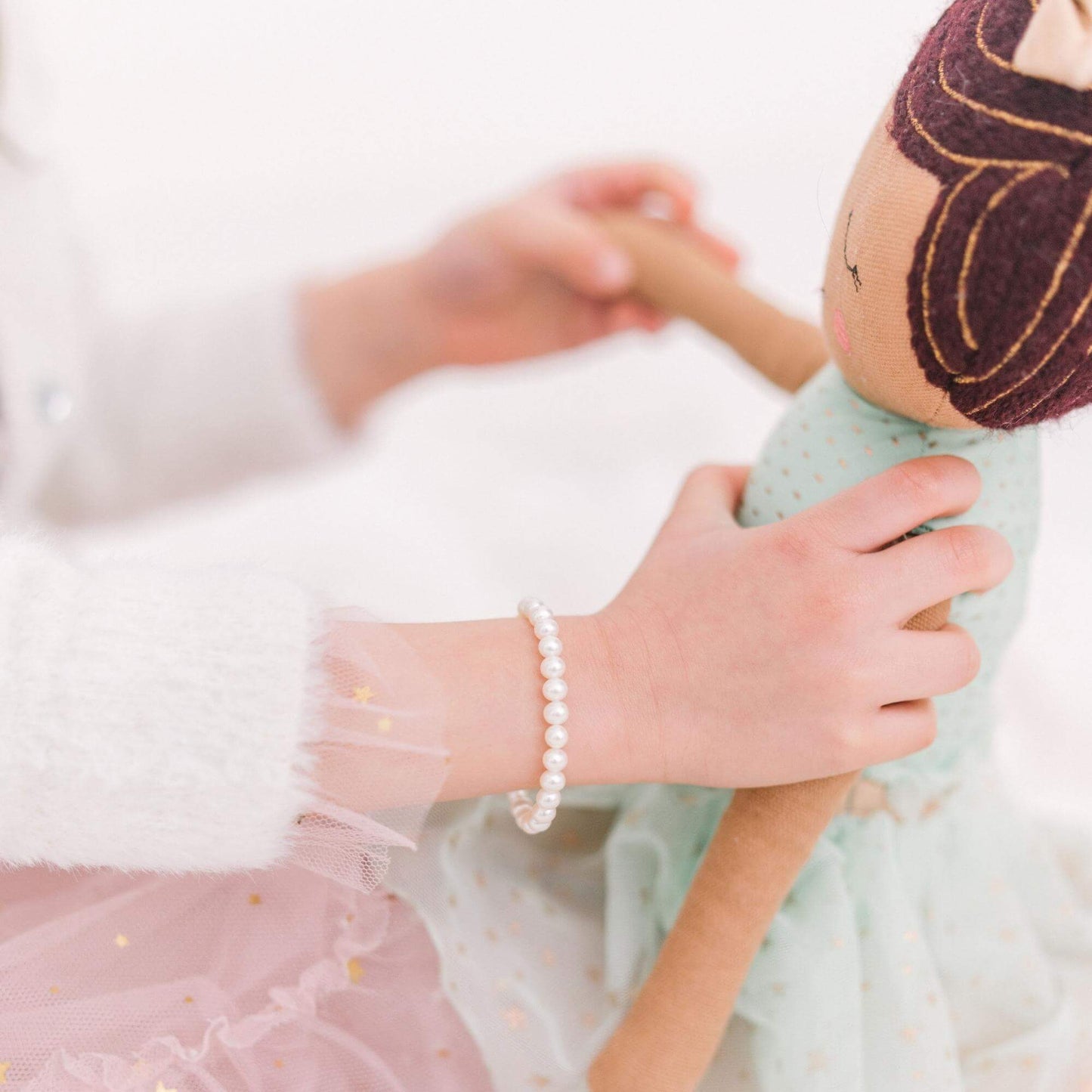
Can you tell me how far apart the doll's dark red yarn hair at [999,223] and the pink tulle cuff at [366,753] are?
24 centimetres

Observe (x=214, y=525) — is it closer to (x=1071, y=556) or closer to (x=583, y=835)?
(x=583, y=835)

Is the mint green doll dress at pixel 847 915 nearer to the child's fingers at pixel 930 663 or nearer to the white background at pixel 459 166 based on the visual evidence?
the child's fingers at pixel 930 663

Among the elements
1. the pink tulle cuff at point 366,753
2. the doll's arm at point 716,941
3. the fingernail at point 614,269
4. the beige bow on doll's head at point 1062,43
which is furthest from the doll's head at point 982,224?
the fingernail at point 614,269

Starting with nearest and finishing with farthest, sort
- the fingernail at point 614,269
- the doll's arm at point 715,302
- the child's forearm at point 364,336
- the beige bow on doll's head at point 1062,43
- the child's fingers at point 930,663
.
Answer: the beige bow on doll's head at point 1062,43, the child's fingers at point 930,663, the doll's arm at point 715,302, the fingernail at point 614,269, the child's forearm at point 364,336

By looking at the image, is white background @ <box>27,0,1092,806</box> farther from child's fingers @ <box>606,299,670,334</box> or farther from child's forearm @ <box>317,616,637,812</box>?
child's forearm @ <box>317,616,637,812</box>

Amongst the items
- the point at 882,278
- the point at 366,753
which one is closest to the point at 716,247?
the point at 882,278

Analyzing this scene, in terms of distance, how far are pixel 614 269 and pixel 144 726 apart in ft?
1.64

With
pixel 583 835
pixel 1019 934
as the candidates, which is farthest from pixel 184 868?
pixel 1019 934

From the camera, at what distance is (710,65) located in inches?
52.4

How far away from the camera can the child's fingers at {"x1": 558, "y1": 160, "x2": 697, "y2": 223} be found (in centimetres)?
81

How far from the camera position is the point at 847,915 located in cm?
48

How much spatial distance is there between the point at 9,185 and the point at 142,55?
2.17ft

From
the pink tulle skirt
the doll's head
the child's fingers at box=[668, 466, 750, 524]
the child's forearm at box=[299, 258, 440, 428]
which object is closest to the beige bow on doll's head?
the doll's head

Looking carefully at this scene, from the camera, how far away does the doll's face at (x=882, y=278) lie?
38cm
